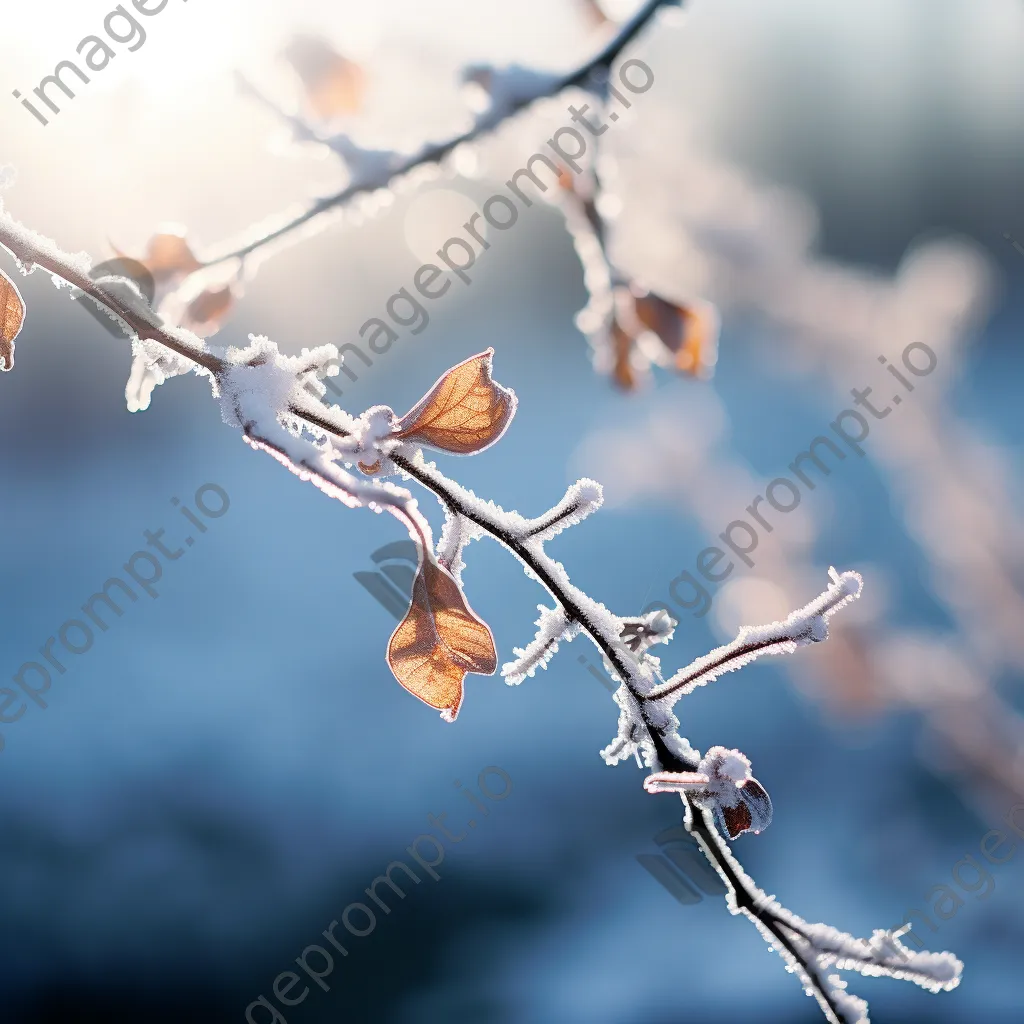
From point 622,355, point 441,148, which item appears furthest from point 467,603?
point 622,355

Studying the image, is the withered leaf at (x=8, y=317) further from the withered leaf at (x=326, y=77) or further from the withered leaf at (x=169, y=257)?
the withered leaf at (x=326, y=77)

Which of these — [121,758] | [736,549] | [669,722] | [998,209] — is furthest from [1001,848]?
[998,209]

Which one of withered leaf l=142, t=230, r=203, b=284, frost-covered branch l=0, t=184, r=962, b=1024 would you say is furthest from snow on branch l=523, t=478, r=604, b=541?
withered leaf l=142, t=230, r=203, b=284

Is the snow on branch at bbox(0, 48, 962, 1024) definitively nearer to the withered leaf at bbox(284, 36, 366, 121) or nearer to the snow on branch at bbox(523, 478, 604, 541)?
the snow on branch at bbox(523, 478, 604, 541)

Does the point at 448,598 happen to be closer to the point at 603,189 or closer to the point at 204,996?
the point at 603,189

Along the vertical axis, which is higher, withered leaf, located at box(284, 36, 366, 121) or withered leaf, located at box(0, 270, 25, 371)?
withered leaf, located at box(284, 36, 366, 121)

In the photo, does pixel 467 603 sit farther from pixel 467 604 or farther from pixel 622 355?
pixel 622 355
